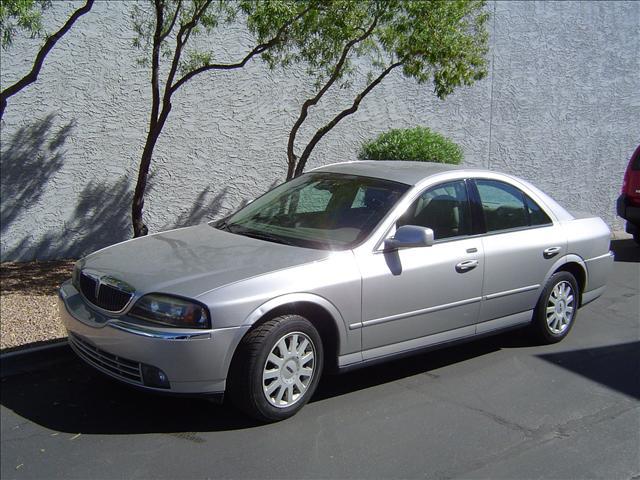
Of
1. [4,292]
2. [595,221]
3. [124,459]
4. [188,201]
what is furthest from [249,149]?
[124,459]

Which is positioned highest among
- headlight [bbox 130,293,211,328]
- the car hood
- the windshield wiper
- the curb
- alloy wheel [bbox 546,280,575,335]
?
the windshield wiper

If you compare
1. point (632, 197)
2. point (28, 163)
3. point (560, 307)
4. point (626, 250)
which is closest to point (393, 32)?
point (560, 307)

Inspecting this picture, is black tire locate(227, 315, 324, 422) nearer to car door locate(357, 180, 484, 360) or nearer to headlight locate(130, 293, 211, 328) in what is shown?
headlight locate(130, 293, 211, 328)

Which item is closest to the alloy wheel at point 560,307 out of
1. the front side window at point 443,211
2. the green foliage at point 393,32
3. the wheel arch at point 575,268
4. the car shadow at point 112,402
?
the wheel arch at point 575,268

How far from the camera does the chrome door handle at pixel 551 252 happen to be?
20.2ft

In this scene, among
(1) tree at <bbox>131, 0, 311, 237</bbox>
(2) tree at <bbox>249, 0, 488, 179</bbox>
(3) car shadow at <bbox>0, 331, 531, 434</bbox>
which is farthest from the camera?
(2) tree at <bbox>249, 0, 488, 179</bbox>

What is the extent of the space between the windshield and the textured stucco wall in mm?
3656

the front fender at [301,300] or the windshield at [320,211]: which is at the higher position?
the windshield at [320,211]

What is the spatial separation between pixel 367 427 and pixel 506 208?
2.35 meters

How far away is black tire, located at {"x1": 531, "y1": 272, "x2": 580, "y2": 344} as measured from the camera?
6242 millimetres

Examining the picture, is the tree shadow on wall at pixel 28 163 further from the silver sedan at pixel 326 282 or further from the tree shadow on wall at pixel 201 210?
the silver sedan at pixel 326 282

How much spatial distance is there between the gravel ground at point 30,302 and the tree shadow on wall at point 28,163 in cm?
71

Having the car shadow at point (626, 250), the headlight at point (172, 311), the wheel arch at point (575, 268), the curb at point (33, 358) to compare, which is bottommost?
Answer: the car shadow at point (626, 250)

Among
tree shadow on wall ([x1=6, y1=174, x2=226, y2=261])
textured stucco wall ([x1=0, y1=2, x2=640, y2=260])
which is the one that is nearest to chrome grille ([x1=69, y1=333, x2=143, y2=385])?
tree shadow on wall ([x1=6, y1=174, x2=226, y2=261])
